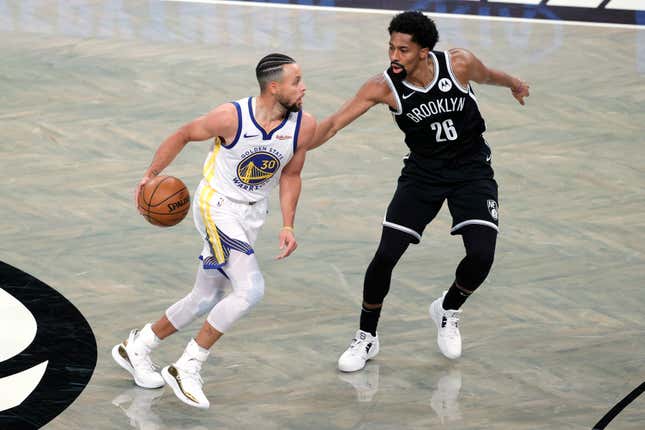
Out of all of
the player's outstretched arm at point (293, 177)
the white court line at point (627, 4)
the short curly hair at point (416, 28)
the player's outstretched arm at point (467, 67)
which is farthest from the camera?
the white court line at point (627, 4)

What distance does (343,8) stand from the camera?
12812 millimetres

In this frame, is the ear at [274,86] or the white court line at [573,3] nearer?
the ear at [274,86]

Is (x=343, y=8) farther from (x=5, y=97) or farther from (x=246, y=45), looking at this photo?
(x=5, y=97)

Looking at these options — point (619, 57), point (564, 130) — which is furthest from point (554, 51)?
point (564, 130)

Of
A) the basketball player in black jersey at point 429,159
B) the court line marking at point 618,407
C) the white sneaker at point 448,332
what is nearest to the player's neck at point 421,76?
the basketball player in black jersey at point 429,159

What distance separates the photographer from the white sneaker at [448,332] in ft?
22.5

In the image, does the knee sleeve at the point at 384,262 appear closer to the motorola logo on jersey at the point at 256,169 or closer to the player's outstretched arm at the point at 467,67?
the motorola logo on jersey at the point at 256,169

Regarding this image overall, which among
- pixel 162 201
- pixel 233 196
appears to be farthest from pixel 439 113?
pixel 162 201

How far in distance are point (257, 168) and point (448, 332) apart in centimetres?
157

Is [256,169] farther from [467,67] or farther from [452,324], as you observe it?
[452,324]

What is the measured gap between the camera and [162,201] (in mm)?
6273

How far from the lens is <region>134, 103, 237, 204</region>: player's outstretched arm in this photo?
6109 millimetres

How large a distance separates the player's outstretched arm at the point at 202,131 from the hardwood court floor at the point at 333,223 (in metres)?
1.24

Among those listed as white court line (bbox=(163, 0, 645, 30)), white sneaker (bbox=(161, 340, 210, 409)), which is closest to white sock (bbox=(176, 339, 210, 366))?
white sneaker (bbox=(161, 340, 210, 409))
